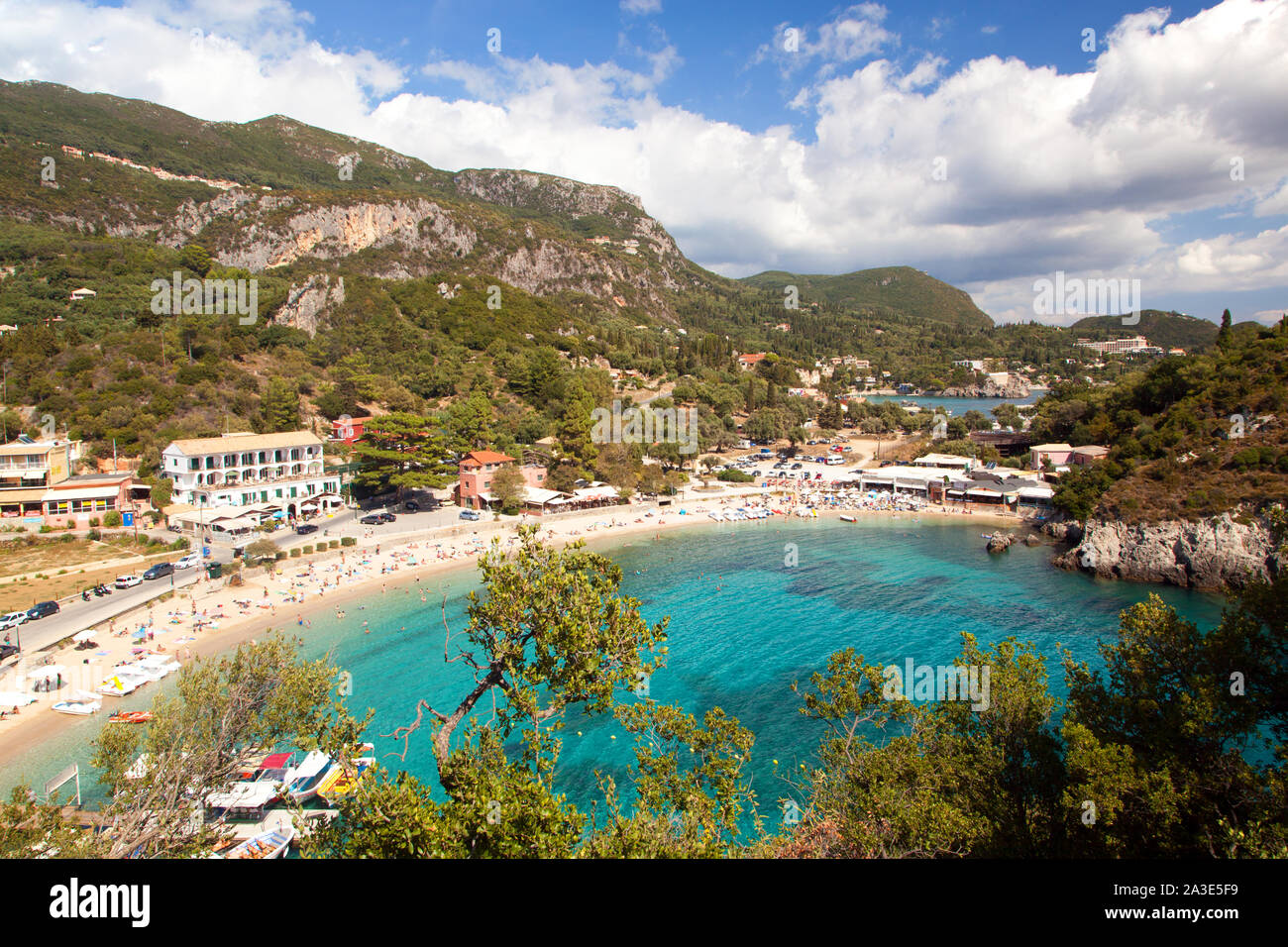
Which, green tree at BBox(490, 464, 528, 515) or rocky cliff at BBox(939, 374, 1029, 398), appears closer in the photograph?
green tree at BBox(490, 464, 528, 515)

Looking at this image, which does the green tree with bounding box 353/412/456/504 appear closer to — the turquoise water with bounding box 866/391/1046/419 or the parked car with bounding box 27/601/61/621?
the parked car with bounding box 27/601/61/621

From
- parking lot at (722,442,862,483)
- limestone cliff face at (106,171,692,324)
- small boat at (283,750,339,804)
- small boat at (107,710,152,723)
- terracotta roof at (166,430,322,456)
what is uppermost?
limestone cliff face at (106,171,692,324)

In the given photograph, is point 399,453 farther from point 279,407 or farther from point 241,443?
point 279,407

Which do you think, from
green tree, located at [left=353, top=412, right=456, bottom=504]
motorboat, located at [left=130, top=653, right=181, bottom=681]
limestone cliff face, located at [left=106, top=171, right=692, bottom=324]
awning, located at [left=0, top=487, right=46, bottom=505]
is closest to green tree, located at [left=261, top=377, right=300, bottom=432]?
green tree, located at [left=353, top=412, right=456, bottom=504]

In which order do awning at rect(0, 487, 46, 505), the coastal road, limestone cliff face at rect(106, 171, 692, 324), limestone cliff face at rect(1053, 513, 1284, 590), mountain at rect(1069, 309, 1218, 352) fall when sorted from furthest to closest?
mountain at rect(1069, 309, 1218, 352), limestone cliff face at rect(106, 171, 692, 324), awning at rect(0, 487, 46, 505), limestone cliff face at rect(1053, 513, 1284, 590), the coastal road

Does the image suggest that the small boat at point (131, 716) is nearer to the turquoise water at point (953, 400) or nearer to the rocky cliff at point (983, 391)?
the turquoise water at point (953, 400)

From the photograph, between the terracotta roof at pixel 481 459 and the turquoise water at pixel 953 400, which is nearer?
the terracotta roof at pixel 481 459

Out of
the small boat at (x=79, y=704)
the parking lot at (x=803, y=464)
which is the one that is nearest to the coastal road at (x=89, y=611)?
the small boat at (x=79, y=704)
